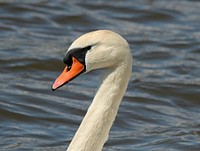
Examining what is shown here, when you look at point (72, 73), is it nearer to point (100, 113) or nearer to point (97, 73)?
point (100, 113)

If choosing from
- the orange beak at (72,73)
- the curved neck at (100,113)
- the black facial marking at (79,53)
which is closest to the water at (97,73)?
the curved neck at (100,113)

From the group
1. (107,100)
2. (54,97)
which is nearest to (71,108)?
(54,97)

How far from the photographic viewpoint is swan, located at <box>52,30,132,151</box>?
661cm

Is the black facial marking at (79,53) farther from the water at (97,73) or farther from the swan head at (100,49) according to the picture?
the water at (97,73)

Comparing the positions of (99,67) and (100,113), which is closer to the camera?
(99,67)

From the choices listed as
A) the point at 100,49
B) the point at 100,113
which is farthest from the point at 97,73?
the point at 100,49

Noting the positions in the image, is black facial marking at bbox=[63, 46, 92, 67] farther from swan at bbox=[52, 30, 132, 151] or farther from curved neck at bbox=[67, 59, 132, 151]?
curved neck at bbox=[67, 59, 132, 151]

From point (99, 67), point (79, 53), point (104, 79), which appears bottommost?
point (104, 79)

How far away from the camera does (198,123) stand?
10.1 m

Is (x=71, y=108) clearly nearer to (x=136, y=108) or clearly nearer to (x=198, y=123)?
(x=136, y=108)

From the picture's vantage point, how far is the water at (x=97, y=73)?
9523mm

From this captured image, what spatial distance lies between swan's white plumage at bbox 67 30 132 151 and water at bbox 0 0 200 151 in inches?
86.7

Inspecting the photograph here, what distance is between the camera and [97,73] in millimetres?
11984

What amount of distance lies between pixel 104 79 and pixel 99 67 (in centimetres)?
11
